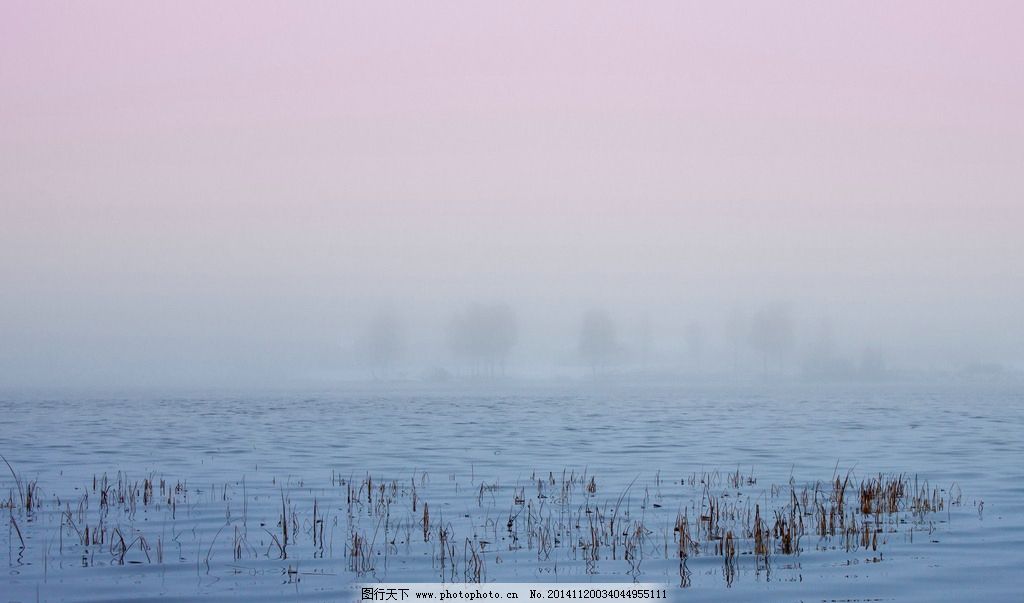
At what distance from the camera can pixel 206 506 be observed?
21.5 m

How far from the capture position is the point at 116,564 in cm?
1514

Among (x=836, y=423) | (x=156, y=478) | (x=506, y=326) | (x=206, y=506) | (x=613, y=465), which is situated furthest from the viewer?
(x=506, y=326)

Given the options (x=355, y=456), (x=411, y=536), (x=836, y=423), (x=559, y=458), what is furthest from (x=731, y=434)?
(x=411, y=536)

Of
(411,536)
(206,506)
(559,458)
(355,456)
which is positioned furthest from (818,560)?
(355,456)

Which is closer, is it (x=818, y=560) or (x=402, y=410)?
(x=818, y=560)

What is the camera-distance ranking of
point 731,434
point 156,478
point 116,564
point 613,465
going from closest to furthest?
1. point 116,564
2. point 156,478
3. point 613,465
4. point 731,434

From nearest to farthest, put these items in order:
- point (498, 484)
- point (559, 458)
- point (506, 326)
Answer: point (498, 484), point (559, 458), point (506, 326)

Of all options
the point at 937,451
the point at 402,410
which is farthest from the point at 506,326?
the point at 937,451

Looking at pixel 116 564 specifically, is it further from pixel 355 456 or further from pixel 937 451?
pixel 937 451

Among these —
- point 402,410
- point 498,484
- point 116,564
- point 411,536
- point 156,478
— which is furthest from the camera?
point 402,410

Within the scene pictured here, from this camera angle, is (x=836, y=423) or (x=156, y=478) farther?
(x=836, y=423)

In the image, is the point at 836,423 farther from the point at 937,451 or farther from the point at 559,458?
the point at 559,458

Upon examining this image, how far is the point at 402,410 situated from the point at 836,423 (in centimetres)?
2967

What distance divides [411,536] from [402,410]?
5341 cm
